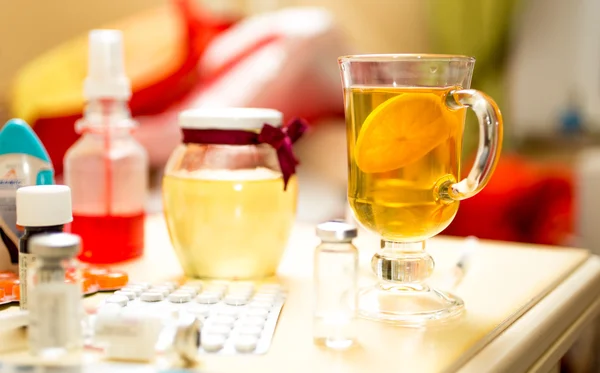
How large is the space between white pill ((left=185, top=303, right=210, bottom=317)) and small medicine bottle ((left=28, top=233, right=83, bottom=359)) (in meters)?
0.11

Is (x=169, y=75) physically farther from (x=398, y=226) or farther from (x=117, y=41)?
(x=398, y=226)

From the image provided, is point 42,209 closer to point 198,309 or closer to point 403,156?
point 198,309

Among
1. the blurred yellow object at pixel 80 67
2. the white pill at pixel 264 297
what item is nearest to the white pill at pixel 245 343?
the white pill at pixel 264 297

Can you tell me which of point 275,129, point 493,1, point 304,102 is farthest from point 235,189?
point 493,1

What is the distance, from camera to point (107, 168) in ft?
2.47

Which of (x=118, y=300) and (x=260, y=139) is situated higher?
(x=260, y=139)

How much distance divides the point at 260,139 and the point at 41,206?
0.73ft

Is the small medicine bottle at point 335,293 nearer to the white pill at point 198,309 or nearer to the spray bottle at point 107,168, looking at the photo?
the white pill at point 198,309

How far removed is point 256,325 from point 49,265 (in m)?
0.15

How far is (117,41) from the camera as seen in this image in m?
0.72

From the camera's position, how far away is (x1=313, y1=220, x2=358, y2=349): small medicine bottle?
0.50 metres

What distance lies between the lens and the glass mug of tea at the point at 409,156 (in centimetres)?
55

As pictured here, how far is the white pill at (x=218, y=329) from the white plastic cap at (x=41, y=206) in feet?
0.43

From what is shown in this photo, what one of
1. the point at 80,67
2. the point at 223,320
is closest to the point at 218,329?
the point at 223,320
